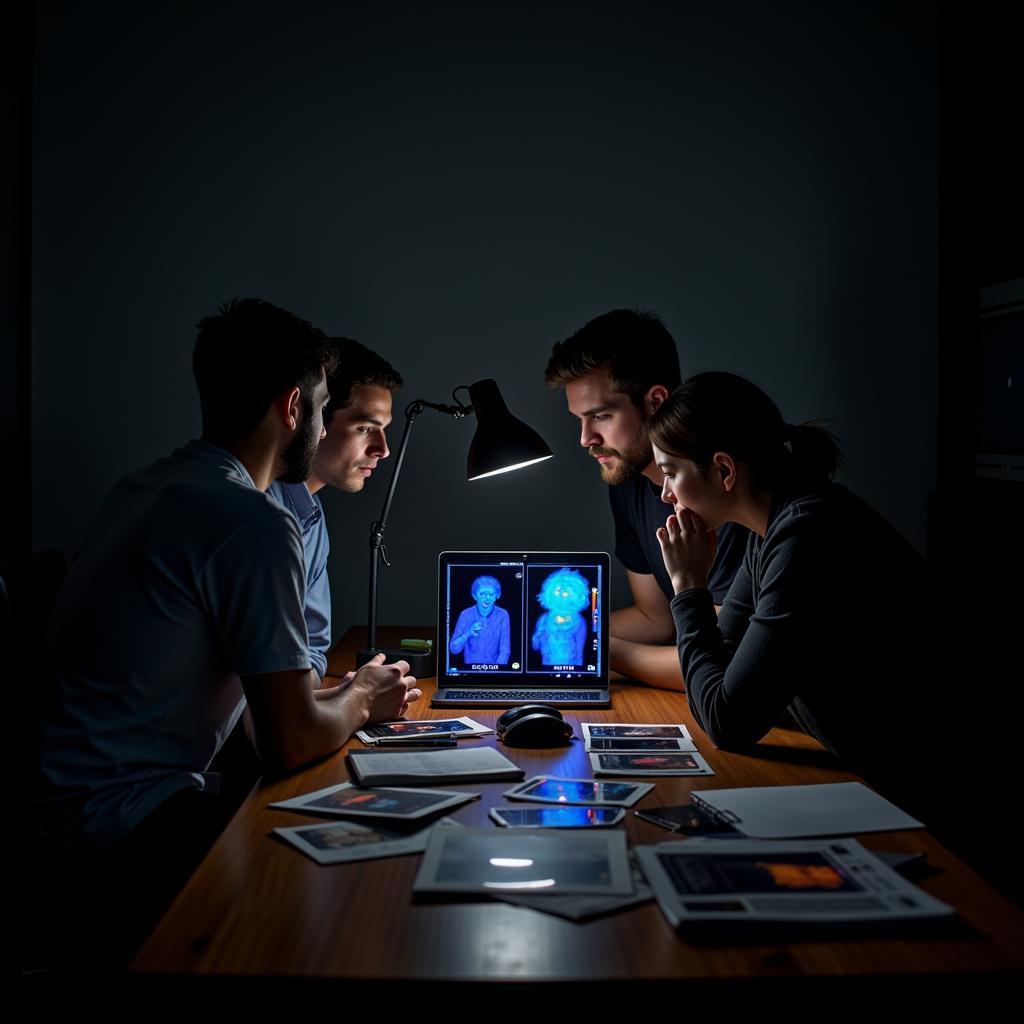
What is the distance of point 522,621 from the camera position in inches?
85.0

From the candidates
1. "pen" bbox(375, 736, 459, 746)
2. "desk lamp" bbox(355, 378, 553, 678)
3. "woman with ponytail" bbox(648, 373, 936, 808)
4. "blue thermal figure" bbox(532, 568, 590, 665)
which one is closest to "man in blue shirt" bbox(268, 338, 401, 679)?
"desk lamp" bbox(355, 378, 553, 678)

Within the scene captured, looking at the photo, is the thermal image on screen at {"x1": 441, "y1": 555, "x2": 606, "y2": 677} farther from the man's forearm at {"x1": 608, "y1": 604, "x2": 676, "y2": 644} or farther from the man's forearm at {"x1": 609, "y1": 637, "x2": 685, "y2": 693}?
the man's forearm at {"x1": 608, "y1": 604, "x2": 676, "y2": 644}

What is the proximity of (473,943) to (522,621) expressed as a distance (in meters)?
1.20

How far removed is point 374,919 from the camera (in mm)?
1033

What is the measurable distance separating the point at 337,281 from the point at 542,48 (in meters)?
0.86

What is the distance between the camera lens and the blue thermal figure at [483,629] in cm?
215

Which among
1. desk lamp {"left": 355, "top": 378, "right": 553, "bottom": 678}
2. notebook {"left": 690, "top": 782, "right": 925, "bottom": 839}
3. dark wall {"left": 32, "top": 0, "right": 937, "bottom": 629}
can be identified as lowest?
notebook {"left": 690, "top": 782, "right": 925, "bottom": 839}

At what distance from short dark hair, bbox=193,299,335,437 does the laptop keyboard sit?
0.73 m

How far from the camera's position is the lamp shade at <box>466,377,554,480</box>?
7.63 feet

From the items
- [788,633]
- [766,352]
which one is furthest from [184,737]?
[766,352]

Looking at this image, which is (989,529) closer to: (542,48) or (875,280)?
(875,280)

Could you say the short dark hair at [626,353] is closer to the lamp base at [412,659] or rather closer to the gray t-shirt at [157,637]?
the lamp base at [412,659]

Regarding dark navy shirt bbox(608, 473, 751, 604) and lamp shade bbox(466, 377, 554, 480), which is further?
dark navy shirt bbox(608, 473, 751, 604)

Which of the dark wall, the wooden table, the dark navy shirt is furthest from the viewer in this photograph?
the dark wall
